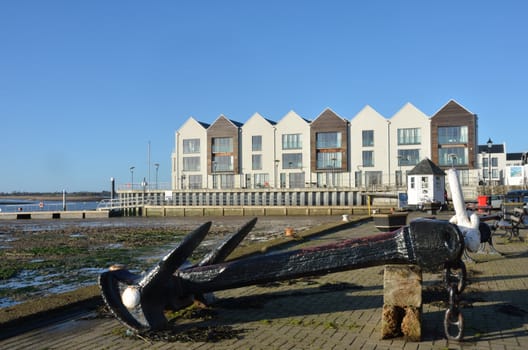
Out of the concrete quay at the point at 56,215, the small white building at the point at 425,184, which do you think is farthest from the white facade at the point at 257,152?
the small white building at the point at 425,184

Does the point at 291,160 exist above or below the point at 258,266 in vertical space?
above

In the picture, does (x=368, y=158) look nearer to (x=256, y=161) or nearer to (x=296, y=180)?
(x=296, y=180)

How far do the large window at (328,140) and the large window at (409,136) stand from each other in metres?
7.71

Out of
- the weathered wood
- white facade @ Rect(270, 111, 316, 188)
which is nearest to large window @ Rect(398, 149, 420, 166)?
white facade @ Rect(270, 111, 316, 188)

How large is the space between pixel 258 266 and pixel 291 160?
6177cm

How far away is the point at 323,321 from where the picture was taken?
6.35 meters

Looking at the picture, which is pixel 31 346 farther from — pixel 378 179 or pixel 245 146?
pixel 245 146

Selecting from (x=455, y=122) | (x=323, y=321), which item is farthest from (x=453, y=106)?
(x=323, y=321)

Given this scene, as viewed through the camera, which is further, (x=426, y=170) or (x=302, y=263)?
(x=426, y=170)

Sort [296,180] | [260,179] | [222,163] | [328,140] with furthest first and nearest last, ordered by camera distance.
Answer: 1. [222,163]
2. [260,179]
3. [296,180]
4. [328,140]

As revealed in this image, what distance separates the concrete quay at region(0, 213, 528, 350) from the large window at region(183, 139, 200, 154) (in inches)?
2505

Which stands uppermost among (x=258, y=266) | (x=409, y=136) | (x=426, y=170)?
(x=409, y=136)

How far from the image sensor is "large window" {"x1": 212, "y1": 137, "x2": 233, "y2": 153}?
230ft

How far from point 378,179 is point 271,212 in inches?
668
